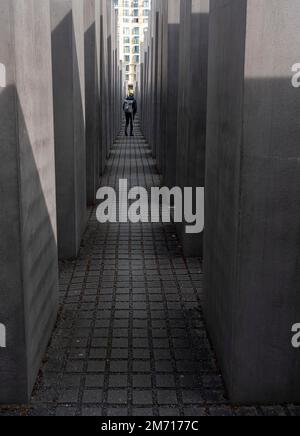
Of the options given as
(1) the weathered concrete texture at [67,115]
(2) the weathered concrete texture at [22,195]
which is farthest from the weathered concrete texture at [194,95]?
(2) the weathered concrete texture at [22,195]

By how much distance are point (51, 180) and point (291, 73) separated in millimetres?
2755

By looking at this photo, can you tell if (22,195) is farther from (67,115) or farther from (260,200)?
(67,115)

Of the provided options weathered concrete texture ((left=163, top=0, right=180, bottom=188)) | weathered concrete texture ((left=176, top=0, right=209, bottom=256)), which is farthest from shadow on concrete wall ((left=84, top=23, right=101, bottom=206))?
weathered concrete texture ((left=176, top=0, right=209, bottom=256))

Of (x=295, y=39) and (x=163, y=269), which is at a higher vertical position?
(x=295, y=39)

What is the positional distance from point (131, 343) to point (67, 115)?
372cm

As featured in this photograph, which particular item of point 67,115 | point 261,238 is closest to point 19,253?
point 261,238

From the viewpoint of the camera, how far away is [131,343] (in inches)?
217

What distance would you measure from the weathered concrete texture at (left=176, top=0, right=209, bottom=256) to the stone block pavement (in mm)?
1126

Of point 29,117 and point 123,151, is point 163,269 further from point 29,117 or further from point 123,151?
point 123,151

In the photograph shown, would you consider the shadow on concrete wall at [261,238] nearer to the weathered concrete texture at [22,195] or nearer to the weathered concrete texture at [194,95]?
the weathered concrete texture at [22,195]

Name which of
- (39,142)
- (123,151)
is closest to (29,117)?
(39,142)

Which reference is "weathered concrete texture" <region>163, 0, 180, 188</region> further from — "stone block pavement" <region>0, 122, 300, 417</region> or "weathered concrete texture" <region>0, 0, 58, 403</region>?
"weathered concrete texture" <region>0, 0, 58, 403</region>

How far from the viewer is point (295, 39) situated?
382 centimetres

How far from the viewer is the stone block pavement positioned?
434 centimetres
